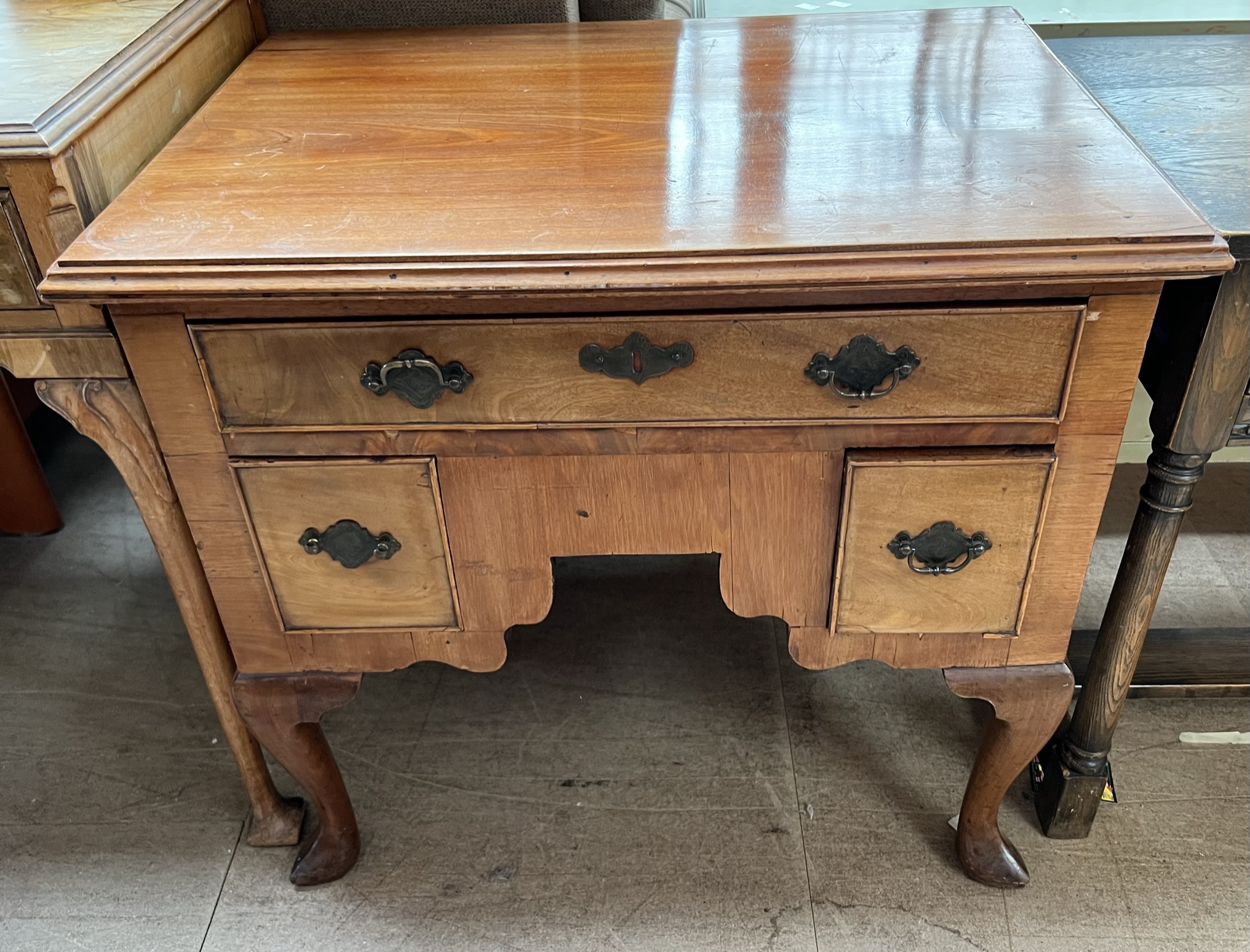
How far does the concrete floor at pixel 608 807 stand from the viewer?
117 centimetres

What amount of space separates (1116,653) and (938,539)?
39cm

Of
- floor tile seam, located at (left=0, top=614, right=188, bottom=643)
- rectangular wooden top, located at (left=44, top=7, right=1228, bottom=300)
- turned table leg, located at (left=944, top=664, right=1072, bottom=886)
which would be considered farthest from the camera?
floor tile seam, located at (left=0, top=614, right=188, bottom=643)

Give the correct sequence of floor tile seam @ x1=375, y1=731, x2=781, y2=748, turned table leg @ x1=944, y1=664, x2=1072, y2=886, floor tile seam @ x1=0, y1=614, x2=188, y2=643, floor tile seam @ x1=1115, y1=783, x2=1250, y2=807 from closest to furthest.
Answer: turned table leg @ x1=944, y1=664, x2=1072, y2=886 → floor tile seam @ x1=1115, y1=783, x2=1250, y2=807 → floor tile seam @ x1=375, y1=731, x2=781, y2=748 → floor tile seam @ x1=0, y1=614, x2=188, y2=643

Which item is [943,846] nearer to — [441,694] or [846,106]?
[441,694]

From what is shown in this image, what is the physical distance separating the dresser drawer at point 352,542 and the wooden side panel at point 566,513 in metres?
0.02

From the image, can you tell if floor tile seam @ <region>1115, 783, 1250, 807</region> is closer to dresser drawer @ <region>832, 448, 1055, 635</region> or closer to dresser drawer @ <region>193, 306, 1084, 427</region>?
dresser drawer @ <region>832, 448, 1055, 635</region>

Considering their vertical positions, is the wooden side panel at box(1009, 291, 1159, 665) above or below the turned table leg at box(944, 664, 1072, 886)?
above

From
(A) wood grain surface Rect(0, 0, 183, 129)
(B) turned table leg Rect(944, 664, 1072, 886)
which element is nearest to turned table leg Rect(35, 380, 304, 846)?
(A) wood grain surface Rect(0, 0, 183, 129)

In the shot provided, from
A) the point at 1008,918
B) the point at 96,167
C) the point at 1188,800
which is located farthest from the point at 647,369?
the point at 1188,800

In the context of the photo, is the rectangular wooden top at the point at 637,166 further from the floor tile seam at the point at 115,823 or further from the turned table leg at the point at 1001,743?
the floor tile seam at the point at 115,823

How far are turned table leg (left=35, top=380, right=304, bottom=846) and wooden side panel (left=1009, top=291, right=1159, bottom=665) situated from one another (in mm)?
800

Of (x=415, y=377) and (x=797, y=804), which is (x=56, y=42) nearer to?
(x=415, y=377)

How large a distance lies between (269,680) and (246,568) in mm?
143

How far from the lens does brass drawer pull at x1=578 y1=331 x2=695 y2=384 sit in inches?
31.4
